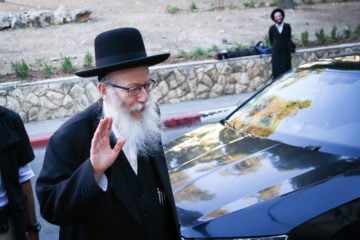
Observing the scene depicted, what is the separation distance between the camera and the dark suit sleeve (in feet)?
5.99

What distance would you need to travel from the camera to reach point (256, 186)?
2.97m

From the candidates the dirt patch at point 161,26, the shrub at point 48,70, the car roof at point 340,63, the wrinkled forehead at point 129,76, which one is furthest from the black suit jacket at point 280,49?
the wrinkled forehead at point 129,76

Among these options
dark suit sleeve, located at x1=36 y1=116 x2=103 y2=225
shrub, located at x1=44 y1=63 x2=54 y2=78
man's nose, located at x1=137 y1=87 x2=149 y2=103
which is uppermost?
man's nose, located at x1=137 y1=87 x2=149 y2=103

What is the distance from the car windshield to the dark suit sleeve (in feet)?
6.29

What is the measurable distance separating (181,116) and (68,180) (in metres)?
7.78

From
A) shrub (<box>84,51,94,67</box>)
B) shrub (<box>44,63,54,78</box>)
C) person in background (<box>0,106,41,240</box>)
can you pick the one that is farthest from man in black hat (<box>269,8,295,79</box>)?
person in background (<box>0,106,41,240</box>)

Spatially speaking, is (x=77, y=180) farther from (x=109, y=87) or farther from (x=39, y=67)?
(x=39, y=67)

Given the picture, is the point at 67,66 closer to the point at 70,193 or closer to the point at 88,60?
the point at 88,60

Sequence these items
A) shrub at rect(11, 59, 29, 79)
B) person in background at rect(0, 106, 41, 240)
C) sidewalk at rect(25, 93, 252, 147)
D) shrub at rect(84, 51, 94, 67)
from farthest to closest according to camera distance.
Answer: shrub at rect(84, 51, 94, 67) < shrub at rect(11, 59, 29, 79) < sidewalk at rect(25, 93, 252, 147) < person in background at rect(0, 106, 41, 240)

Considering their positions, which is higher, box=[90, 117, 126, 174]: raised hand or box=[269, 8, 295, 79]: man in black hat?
Answer: box=[90, 117, 126, 174]: raised hand

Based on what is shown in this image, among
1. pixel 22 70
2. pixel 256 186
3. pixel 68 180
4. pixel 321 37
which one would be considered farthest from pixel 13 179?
pixel 321 37

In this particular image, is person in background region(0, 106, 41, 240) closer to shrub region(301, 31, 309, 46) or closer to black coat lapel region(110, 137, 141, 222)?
black coat lapel region(110, 137, 141, 222)

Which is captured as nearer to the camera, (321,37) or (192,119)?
(192,119)

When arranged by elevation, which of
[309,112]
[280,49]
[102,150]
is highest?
[102,150]
